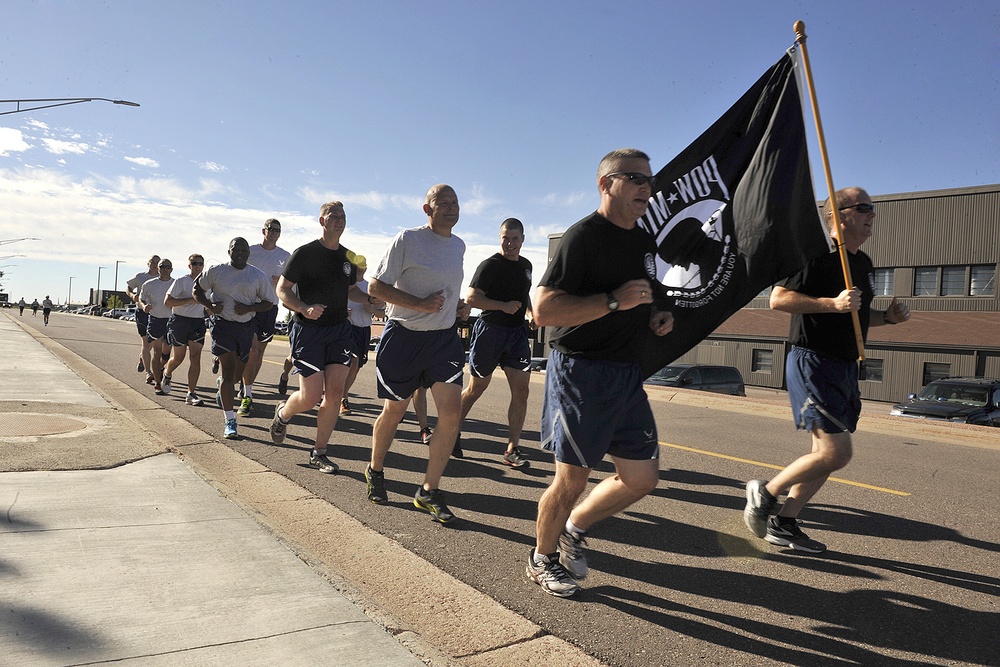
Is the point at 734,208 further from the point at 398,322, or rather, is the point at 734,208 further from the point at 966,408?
the point at 966,408

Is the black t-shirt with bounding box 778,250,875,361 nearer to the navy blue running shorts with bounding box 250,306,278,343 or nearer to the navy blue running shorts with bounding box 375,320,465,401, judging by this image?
the navy blue running shorts with bounding box 375,320,465,401

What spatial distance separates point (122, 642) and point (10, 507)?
6.59 ft

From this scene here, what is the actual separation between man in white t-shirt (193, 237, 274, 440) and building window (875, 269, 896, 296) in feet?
117

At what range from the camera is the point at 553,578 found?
3.31 m

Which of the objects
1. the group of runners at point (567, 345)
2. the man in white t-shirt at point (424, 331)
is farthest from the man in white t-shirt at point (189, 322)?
the man in white t-shirt at point (424, 331)

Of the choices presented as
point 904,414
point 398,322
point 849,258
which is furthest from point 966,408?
point 398,322

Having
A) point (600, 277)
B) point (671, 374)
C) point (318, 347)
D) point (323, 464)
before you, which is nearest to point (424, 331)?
point (318, 347)

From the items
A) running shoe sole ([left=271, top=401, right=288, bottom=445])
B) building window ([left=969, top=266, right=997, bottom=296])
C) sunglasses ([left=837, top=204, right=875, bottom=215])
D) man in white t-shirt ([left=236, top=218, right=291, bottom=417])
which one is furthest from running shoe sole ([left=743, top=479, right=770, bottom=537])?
building window ([left=969, top=266, right=997, bottom=296])

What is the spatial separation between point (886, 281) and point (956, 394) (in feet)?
71.1

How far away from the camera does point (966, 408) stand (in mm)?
16797

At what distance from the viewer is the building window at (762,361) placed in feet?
132

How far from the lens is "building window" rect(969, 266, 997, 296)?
3353 cm

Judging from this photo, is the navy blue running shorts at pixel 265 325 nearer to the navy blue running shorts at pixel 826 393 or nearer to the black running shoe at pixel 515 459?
the black running shoe at pixel 515 459

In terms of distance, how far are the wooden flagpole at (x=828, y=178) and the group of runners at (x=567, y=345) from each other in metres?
0.05
